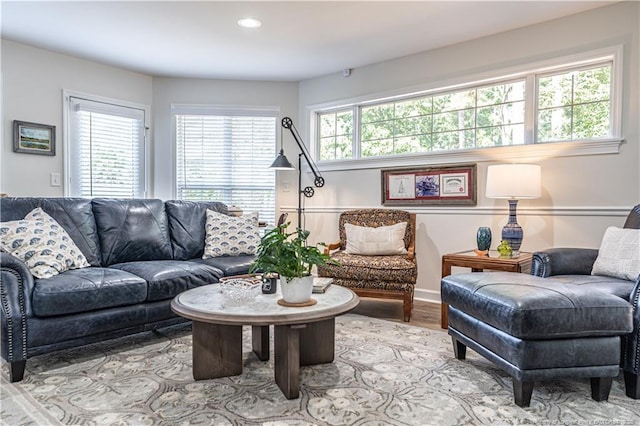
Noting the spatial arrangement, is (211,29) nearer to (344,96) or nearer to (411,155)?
(344,96)

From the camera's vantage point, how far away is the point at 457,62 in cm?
378

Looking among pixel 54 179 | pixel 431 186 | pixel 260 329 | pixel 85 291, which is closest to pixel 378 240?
pixel 431 186

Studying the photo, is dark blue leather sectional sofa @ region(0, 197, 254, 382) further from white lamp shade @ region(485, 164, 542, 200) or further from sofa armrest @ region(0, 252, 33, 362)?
white lamp shade @ region(485, 164, 542, 200)

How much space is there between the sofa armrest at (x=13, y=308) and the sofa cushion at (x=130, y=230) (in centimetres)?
94

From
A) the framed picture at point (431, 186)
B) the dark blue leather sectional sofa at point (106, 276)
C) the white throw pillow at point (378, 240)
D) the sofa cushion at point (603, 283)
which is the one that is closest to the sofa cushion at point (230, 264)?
the dark blue leather sectional sofa at point (106, 276)

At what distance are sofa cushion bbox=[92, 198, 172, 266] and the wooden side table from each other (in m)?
2.28

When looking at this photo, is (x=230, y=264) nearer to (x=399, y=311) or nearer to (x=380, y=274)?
(x=380, y=274)

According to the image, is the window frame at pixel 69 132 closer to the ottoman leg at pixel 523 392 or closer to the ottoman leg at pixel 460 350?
the ottoman leg at pixel 460 350

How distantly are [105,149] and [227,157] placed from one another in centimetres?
131

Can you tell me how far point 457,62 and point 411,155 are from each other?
955 mm

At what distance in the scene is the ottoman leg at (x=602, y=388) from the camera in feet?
6.11

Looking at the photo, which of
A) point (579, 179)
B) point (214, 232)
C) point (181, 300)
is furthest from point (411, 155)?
point (181, 300)

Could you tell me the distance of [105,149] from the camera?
4395mm

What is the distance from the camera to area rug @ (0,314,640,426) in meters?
1.73
